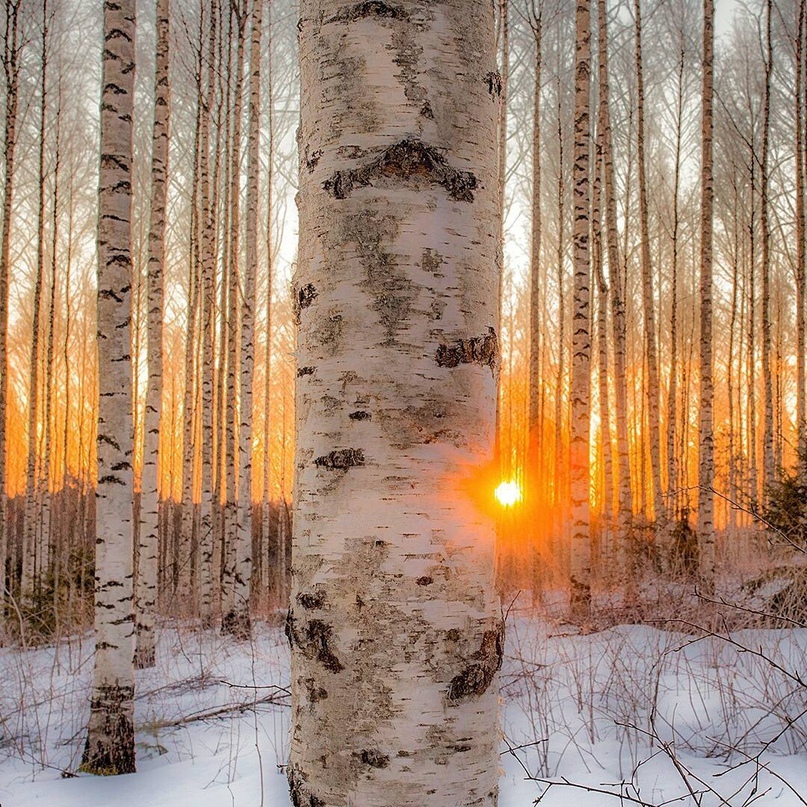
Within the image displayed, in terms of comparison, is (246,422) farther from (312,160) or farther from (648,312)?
(312,160)

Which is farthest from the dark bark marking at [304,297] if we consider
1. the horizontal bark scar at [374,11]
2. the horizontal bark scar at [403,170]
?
the horizontal bark scar at [374,11]

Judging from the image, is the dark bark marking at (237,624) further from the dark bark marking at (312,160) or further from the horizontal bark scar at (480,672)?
the dark bark marking at (312,160)

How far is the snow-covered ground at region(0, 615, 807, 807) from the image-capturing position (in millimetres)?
3016

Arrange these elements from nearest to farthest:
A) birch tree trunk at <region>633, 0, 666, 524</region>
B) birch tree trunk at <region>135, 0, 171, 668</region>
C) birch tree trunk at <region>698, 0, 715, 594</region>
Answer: birch tree trunk at <region>135, 0, 171, 668</region>, birch tree trunk at <region>698, 0, 715, 594</region>, birch tree trunk at <region>633, 0, 666, 524</region>

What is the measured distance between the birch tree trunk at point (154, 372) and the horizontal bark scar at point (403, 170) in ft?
17.5

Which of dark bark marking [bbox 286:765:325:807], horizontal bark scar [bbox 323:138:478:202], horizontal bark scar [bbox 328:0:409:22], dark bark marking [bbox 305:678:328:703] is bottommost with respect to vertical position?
dark bark marking [bbox 286:765:325:807]

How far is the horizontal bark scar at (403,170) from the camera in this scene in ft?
3.39

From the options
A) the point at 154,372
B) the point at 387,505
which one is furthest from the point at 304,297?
the point at 154,372

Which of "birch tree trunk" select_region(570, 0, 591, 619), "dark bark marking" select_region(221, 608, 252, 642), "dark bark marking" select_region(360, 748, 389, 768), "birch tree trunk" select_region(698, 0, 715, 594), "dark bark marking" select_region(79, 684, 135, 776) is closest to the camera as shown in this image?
"dark bark marking" select_region(360, 748, 389, 768)

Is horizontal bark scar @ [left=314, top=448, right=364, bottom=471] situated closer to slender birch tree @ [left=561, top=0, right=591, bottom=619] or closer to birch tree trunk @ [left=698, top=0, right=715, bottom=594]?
slender birch tree @ [left=561, top=0, right=591, bottom=619]

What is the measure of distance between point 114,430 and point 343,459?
301 cm

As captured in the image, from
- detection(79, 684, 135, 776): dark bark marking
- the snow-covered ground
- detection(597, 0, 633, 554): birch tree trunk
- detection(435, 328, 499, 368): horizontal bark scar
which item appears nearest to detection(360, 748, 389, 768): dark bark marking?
detection(435, 328, 499, 368): horizontal bark scar

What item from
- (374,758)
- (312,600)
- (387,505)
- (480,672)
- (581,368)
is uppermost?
(581,368)

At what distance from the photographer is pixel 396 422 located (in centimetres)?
99
